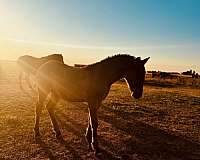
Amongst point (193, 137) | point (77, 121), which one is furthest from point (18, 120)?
point (193, 137)

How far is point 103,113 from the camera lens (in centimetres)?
1521

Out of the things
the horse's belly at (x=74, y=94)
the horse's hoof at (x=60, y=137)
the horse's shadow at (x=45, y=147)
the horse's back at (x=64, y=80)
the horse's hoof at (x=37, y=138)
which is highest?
the horse's back at (x=64, y=80)

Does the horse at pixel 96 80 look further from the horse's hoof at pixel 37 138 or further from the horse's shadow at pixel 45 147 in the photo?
the horse's hoof at pixel 37 138

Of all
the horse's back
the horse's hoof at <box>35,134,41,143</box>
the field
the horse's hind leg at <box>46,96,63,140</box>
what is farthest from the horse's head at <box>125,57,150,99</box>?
the horse's hoof at <box>35,134,41,143</box>

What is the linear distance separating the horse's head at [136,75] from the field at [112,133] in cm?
187

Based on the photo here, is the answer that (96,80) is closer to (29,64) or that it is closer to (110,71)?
(110,71)

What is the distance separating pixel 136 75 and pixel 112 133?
9.90 ft

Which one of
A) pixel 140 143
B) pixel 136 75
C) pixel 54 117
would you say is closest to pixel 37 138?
pixel 54 117

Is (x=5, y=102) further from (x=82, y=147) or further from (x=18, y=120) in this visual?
(x=82, y=147)

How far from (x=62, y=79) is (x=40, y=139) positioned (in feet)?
7.18

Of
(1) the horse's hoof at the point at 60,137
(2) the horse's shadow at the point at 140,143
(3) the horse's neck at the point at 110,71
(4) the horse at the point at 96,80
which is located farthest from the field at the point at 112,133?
(3) the horse's neck at the point at 110,71

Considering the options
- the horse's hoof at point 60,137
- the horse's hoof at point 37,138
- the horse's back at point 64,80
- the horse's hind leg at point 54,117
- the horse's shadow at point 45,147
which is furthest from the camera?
the horse's hind leg at point 54,117

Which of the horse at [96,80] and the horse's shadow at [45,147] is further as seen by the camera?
the horse at [96,80]

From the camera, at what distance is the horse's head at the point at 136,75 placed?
9.23m
